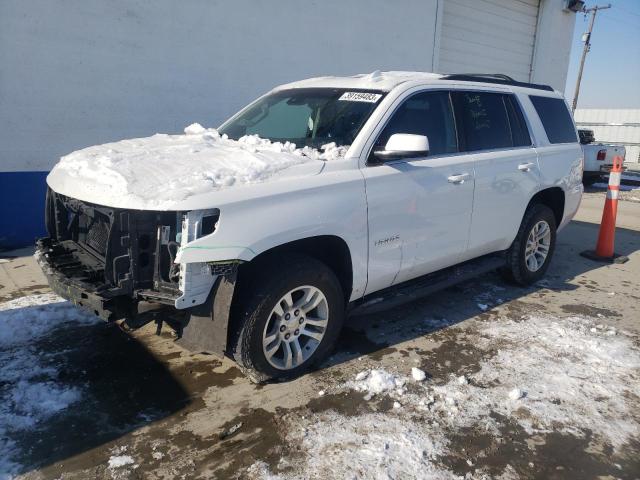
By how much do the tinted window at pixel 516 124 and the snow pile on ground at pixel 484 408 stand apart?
1.86m

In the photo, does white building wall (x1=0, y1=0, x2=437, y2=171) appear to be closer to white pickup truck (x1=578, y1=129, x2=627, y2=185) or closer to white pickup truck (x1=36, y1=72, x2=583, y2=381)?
white pickup truck (x1=36, y1=72, x2=583, y2=381)

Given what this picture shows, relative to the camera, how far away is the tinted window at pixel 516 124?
4848 millimetres

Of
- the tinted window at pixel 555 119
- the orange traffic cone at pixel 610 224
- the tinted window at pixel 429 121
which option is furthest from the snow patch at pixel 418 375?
the orange traffic cone at pixel 610 224

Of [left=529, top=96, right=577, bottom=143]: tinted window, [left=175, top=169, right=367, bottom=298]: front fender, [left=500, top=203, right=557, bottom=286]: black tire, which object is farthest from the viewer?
[left=529, top=96, right=577, bottom=143]: tinted window

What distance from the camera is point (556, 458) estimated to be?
273 cm

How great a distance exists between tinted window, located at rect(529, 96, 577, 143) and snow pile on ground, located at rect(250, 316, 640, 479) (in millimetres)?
2249

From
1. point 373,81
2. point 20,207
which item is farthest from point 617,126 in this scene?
point 20,207

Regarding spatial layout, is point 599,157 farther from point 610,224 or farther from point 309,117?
point 309,117

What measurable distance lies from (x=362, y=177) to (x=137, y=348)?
204 cm

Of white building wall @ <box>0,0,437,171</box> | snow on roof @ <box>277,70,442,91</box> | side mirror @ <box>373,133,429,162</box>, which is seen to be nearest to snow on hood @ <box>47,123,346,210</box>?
side mirror @ <box>373,133,429,162</box>

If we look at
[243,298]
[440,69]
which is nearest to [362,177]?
[243,298]

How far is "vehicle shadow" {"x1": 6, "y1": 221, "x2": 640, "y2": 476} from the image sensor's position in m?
2.77

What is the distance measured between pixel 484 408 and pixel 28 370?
2916mm

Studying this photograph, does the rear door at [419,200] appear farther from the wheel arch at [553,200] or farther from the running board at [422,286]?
the wheel arch at [553,200]
